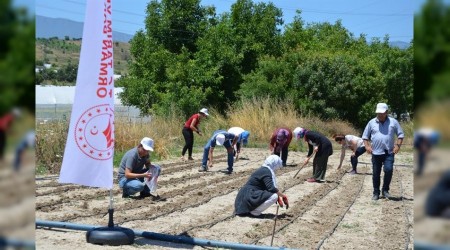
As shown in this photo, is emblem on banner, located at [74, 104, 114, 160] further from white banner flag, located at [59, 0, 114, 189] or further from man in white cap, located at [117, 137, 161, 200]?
man in white cap, located at [117, 137, 161, 200]

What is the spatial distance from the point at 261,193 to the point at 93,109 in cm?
321

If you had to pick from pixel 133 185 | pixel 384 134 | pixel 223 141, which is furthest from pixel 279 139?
pixel 133 185

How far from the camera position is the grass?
1359cm

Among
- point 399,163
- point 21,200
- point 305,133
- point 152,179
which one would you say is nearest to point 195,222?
point 152,179

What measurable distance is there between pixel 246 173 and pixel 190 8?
22572 mm

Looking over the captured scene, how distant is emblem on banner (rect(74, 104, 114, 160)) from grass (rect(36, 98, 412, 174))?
25.5 feet

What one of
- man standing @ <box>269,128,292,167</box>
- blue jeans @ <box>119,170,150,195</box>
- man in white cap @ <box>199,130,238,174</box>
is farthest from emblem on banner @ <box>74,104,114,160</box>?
man standing @ <box>269,128,292,167</box>

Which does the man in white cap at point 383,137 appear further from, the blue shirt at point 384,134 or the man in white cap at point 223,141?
the man in white cap at point 223,141

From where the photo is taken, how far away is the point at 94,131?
19.1ft

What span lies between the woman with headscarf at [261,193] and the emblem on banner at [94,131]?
2963 mm

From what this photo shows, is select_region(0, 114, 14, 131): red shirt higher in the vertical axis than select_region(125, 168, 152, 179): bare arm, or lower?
higher

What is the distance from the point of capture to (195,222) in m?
8.09

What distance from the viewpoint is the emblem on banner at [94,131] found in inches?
229

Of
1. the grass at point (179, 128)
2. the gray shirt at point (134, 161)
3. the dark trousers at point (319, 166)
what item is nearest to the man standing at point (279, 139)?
the dark trousers at point (319, 166)
